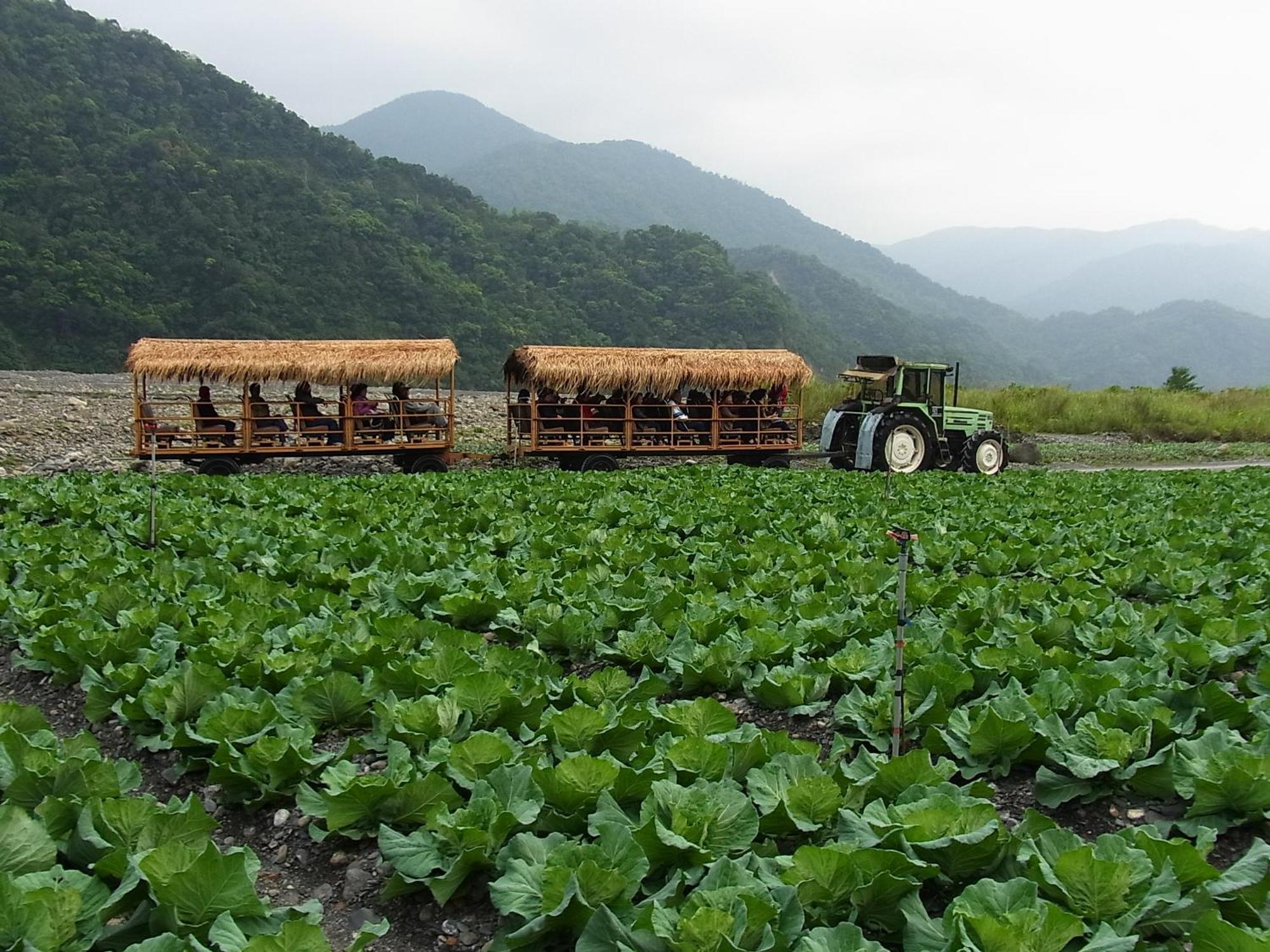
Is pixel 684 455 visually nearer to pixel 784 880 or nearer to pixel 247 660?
pixel 247 660

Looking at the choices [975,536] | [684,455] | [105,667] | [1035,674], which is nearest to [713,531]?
[975,536]

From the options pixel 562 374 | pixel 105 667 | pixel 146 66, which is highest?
pixel 146 66

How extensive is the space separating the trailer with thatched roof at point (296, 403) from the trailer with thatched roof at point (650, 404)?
162 centimetres

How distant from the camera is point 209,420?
14805 millimetres

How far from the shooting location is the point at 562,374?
53.9 ft

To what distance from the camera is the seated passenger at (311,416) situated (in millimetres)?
15164

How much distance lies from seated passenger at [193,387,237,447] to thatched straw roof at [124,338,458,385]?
0.37 m

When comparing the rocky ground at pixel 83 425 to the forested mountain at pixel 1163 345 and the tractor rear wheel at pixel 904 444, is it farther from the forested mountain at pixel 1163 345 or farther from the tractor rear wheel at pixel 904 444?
the forested mountain at pixel 1163 345

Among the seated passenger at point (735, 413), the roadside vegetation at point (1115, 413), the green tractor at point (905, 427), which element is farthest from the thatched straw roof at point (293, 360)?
the roadside vegetation at point (1115, 413)

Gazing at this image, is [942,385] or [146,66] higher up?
[146,66]

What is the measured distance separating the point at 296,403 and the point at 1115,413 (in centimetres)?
2725

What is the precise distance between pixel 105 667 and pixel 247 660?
59cm

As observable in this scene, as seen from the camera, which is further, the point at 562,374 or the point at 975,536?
the point at 562,374

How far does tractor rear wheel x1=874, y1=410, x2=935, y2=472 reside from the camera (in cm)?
1617
